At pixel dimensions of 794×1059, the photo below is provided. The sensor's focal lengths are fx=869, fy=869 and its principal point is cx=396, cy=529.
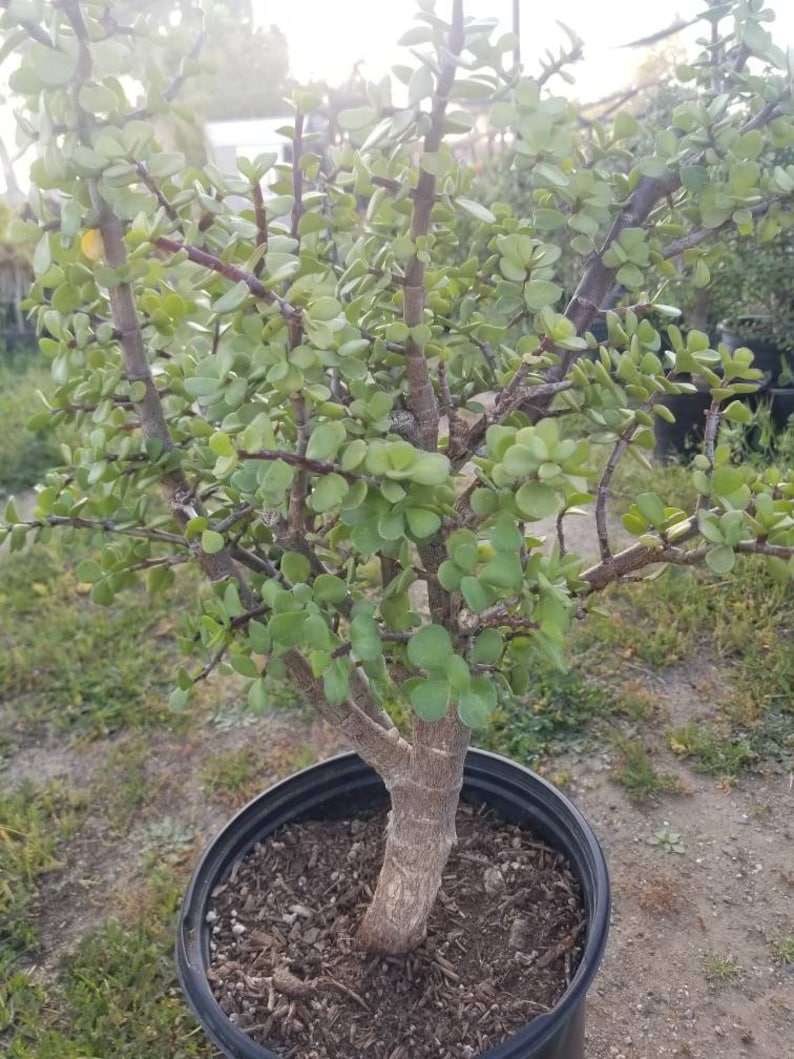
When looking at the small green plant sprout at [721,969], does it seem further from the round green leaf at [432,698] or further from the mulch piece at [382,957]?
the round green leaf at [432,698]

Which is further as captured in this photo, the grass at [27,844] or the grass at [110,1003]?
the grass at [27,844]

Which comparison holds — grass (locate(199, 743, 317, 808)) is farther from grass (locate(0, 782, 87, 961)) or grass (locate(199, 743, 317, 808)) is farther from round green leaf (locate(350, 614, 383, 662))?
round green leaf (locate(350, 614, 383, 662))

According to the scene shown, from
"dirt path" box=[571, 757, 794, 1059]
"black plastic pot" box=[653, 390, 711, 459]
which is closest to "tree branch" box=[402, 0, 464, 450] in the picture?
"dirt path" box=[571, 757, 794, 1059]

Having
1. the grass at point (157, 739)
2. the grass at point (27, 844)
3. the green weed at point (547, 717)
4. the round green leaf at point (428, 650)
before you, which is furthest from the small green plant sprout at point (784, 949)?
the grass at point (27, 844)

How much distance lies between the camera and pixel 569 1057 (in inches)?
48.7

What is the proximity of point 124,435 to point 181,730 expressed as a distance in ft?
4.71

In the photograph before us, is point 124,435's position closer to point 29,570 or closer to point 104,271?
point 104,271

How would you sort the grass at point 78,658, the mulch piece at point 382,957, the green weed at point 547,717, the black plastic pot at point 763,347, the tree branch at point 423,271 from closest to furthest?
the tree branch at point 423,271, the mulch piece at point 382,957, the green weed at point 547,717, the grass at point 78,658, the black plastic pot at point 763,347

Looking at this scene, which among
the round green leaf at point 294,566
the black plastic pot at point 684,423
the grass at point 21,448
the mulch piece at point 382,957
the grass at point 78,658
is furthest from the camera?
the grass at point 21,448

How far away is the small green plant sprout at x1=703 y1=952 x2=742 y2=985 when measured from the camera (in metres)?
1.57

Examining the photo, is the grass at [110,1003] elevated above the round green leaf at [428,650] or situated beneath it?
situated beneath

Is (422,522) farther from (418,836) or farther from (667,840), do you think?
(667,840)

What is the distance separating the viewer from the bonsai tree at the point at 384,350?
0.78m

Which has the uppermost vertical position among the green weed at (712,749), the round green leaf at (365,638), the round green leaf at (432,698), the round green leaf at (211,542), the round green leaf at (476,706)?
the round green leaf at (211,542)
